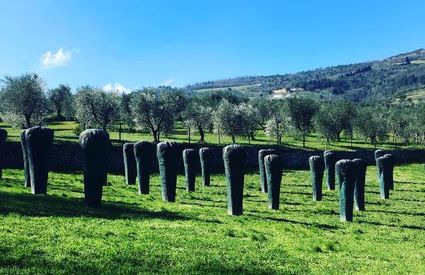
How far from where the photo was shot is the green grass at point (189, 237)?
47.5 feet

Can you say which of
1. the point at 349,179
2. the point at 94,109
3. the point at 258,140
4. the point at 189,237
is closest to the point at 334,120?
the point at 258,140

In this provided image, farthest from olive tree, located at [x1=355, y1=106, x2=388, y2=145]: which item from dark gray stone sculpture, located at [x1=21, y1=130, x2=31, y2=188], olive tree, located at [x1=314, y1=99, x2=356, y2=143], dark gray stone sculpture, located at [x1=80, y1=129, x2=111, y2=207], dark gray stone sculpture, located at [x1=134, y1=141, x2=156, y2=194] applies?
dark gray stone sculpture, located at [x1=80, y1=129, x2=111, y2=207]

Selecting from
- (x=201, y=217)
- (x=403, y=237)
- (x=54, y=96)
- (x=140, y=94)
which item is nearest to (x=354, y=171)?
(x=403, y=237)

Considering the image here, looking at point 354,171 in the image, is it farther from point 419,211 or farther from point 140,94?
point 140,94

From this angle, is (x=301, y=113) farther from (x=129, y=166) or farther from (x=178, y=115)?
(x=129, y=166)

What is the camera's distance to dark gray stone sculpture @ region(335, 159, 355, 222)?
29.3 meters

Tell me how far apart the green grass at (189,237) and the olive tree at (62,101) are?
3505 inches

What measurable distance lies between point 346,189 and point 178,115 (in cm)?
7790

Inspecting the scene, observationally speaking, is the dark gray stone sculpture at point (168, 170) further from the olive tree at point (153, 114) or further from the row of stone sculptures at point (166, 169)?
the olive tree at point (153, 114)

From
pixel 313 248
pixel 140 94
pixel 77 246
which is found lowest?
pixel 313 248

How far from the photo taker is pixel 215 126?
101625mm

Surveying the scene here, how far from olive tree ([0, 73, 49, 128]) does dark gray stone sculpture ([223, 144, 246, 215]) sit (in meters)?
56.0

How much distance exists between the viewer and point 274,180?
102 ft

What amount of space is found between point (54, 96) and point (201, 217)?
11248 centimetres
